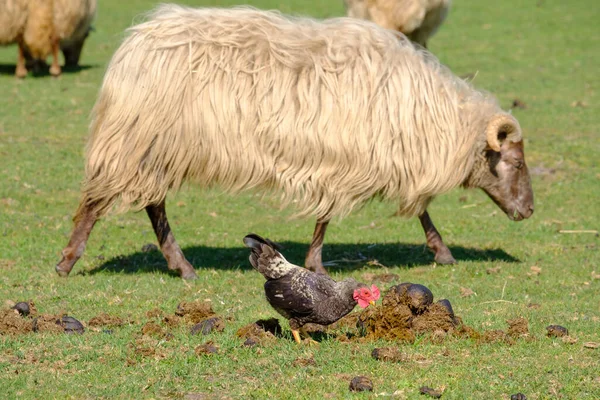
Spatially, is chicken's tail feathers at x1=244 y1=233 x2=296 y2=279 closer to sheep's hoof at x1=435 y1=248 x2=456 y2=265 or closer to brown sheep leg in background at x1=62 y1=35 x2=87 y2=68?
sheep's hoof at x1=435 y1=248 x2=456 y2=265

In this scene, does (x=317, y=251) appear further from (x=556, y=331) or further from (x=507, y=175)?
(x=556, y=331)

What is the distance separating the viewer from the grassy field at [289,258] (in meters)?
5.74

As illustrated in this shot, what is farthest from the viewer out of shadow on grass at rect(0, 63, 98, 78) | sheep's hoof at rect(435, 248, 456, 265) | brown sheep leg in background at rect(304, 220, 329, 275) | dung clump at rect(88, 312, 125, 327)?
shadow on grass at rect(0, 63, 98, 78)

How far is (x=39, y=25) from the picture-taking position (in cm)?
1820

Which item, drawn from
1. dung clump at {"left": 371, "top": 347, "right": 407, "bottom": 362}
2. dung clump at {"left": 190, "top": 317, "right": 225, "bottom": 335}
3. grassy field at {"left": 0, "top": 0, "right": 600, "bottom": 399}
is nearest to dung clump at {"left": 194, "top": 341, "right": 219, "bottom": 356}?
grassy field at {"left": 0, "top": 0, "right": 600, "bottom": 399}

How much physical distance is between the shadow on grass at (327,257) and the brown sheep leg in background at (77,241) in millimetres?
278

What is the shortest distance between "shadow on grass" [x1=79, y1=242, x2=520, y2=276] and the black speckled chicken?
106 inches

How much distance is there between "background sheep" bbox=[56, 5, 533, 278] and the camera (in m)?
8.44

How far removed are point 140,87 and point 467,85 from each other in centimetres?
315

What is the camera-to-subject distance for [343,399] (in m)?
5.39

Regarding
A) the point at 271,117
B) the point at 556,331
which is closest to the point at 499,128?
the point at 271,117

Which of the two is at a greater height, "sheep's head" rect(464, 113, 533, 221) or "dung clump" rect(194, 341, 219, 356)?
"sheep's head" rect(464, 113, 533, 221)

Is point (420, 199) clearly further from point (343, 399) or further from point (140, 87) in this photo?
point (343, 399)

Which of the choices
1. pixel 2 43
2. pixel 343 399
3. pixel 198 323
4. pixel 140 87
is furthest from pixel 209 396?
pixel 2 43
